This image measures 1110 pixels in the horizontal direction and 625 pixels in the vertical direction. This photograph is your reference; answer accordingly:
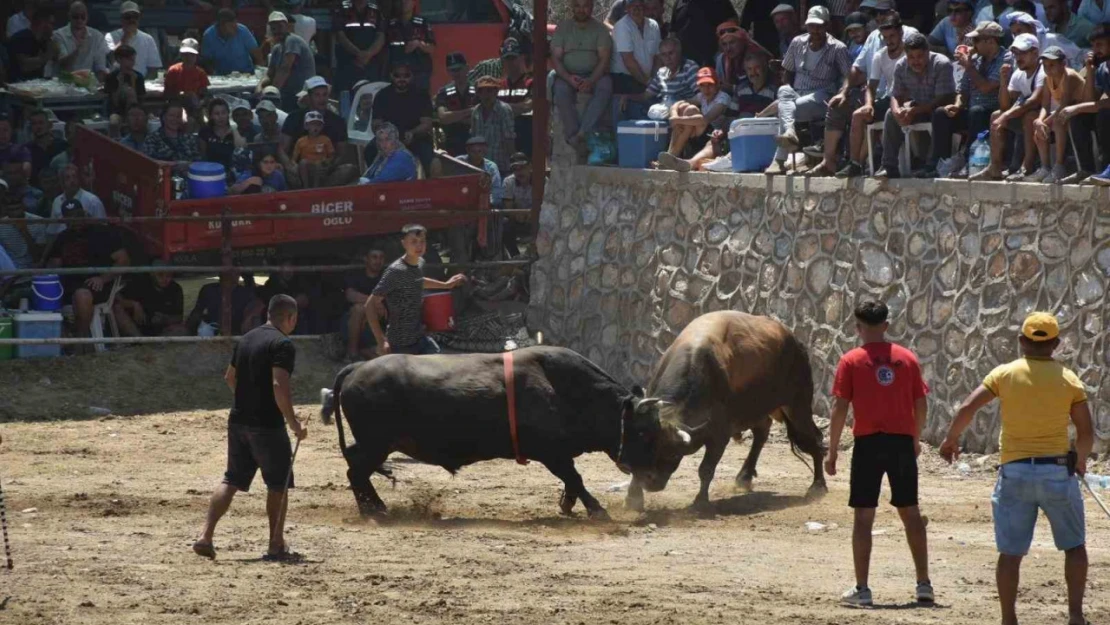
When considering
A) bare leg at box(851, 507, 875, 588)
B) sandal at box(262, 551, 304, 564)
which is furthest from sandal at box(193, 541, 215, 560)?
bare leg at box(851, 507, 875, 588)

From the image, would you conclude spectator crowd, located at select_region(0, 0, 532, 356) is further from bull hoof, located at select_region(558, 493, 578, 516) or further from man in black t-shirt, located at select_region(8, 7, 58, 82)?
bull hoof, located at select_region(558, 493, 578, 516)

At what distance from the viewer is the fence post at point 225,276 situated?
55.5ft

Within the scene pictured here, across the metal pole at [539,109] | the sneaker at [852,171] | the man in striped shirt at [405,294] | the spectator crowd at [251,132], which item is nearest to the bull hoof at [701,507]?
the man in striped shirt at [405,294]

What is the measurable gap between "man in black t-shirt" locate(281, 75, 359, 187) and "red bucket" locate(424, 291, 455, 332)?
1.91m

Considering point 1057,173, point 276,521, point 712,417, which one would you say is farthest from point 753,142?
point 276,521

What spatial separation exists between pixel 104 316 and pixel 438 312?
335 cm

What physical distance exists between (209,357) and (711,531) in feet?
24.7

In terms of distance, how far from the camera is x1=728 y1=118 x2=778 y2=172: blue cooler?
626 inches

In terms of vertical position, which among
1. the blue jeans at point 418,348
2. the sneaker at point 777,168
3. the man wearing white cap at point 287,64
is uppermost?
the man wearing white cap at point 287,64

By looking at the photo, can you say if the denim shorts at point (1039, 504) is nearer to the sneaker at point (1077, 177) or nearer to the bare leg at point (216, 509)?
the bare leg at point (216, 509)

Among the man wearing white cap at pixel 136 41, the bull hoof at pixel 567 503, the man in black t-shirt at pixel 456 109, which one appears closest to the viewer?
the bull hoof at pixel 567 503

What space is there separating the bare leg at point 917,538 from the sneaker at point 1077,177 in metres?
4.84

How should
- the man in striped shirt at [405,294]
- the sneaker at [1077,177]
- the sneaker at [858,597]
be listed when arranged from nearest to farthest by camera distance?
the sneaker at [858,597], the sneaker at [1077,177], the man in striped shirt at [405,294]

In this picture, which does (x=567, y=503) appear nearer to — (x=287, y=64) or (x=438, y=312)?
(x=438, y=312)
